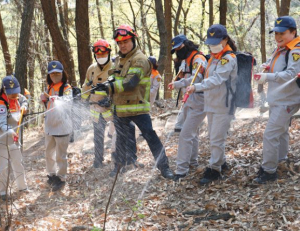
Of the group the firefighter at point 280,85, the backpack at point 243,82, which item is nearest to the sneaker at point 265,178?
the firefighter at point 280,85

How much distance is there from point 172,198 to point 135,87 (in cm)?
174

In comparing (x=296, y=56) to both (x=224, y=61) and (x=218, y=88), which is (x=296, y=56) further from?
(x=218, y=88)

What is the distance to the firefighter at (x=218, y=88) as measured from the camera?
4.77m

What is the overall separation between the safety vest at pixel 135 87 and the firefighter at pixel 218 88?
34.7 inches

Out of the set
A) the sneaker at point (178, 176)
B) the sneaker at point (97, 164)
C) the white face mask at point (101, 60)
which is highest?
the white face mask at point (101, 60)

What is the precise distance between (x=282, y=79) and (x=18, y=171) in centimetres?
439

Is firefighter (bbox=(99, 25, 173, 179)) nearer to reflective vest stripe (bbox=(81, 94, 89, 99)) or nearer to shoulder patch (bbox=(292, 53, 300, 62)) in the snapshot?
reflective vest stripe (bbox=(81, 94, 89, 99))

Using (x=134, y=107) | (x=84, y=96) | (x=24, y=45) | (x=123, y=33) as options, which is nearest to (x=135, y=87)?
(x=134, y=107)

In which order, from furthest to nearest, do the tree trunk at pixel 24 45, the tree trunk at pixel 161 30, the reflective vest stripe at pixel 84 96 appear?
1. the tree trunk at pixel 161 30
2. the tree trunk at pixel 24 45
3. the reflective vest stripe at pixel 84 96

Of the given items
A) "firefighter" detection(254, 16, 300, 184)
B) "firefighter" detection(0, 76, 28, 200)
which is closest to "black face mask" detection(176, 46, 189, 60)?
"firefighter" detection(254, 16, 300, 184)

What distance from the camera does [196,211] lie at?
4469 mm

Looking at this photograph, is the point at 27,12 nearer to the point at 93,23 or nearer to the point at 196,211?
the point at 196,211

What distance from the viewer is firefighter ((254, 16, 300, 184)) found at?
4.46 meters

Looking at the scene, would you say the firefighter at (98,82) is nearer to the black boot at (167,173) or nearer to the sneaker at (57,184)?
the black boot at (167,173)
